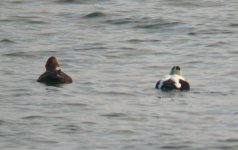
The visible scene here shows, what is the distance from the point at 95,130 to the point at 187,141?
1.76m

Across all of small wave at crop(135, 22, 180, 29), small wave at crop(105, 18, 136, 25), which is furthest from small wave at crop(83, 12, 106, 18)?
small wave at crop(135, 22, 180, 29)

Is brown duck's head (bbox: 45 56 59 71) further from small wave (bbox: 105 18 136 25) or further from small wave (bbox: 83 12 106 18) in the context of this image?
small wave (bbox: 83 12 106 18)

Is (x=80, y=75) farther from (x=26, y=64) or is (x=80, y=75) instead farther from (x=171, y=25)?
(x=171, y=25)

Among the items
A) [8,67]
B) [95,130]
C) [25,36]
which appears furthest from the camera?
[25,36]

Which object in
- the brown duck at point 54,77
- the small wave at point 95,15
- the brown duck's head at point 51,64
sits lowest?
the small wave at point 95,15

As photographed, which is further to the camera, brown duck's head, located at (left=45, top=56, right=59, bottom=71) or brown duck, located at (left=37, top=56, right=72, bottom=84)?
brown duck's head, located at (left=45, top=56, right=59, bottom=71)

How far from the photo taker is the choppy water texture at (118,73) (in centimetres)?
2198

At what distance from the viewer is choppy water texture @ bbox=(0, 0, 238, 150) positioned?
22.0 meters

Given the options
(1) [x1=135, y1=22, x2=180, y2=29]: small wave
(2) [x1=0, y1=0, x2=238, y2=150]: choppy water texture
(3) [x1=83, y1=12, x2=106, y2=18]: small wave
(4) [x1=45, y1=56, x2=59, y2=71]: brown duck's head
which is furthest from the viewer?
(3) [x1=83, y1=12, x2=106, y2=18]: small wave

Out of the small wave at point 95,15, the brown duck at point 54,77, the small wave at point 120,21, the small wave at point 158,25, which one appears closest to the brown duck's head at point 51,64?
the brown duck at point 54,77

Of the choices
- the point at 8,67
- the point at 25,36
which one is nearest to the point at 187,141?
the point at 8,67

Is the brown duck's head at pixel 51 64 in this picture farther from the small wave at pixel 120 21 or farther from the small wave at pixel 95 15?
the small wave at pixel 95 15

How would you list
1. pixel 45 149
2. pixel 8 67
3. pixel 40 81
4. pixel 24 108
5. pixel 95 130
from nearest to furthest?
1. pixel 45 149
2. pixel 95 130
3. pixel 24 108
4. pixel 40 81
5. pixel 8 67

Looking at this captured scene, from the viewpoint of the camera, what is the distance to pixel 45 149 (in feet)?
68.3
